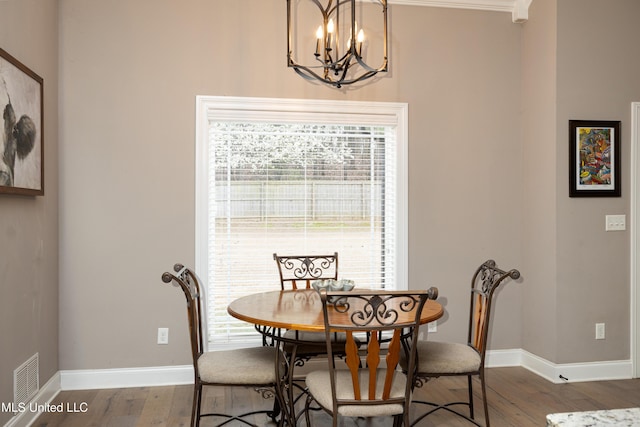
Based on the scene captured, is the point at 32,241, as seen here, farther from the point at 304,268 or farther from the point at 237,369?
the point at 304,268

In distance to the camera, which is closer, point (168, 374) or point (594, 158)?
point (168, 374)

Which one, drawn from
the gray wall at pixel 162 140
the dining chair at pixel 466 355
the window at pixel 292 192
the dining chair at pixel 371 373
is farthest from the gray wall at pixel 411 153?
the dining chair at pixel 371 373

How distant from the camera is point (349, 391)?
7.17 feet

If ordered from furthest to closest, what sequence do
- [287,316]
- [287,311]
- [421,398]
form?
[421,398] < [287,311] < [287,316]

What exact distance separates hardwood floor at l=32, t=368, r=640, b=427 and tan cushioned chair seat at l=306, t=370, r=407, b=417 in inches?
28.3

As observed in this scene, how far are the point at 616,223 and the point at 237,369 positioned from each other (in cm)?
303

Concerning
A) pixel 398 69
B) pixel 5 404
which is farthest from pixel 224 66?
pixel 5 404

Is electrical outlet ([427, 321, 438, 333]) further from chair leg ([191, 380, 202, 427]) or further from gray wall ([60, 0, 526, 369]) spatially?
chair leg ([191, 380, 202, 427])

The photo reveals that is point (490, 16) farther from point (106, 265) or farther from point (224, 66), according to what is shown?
point (106, 265)

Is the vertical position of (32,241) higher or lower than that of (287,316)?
higher

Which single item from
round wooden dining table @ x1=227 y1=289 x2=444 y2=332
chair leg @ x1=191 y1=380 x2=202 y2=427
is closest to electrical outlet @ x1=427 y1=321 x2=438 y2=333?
round wooden dining table @ x1=227 y1=289 x2=444 y2=332

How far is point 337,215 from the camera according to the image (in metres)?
3.96

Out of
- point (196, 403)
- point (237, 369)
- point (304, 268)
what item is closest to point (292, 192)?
point (304, 268)

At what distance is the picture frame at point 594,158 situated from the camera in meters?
3.69
